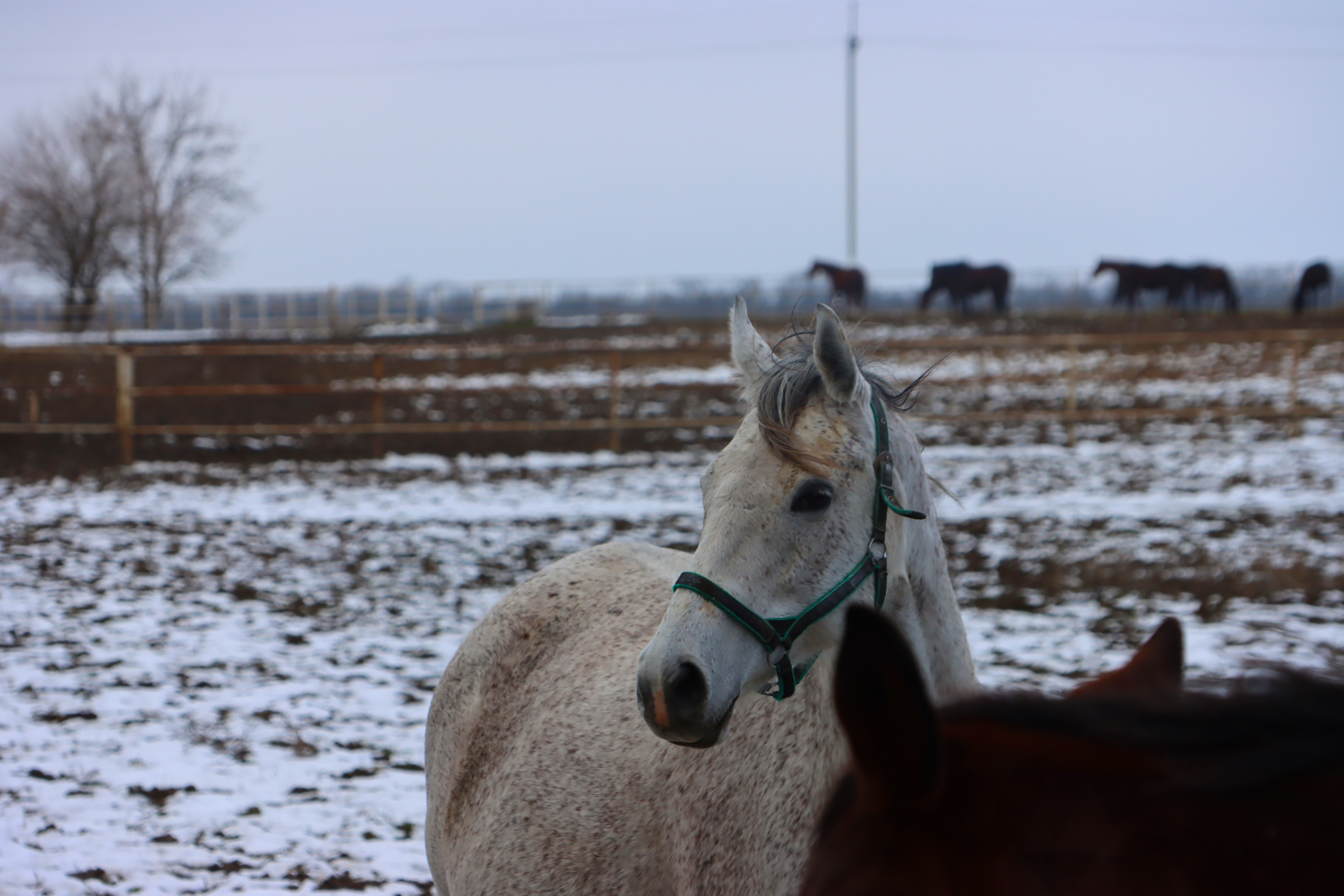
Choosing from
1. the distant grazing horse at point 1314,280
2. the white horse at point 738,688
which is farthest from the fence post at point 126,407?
the distant grazing horse at point 1314,280

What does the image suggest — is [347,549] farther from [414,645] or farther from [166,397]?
[166,397]

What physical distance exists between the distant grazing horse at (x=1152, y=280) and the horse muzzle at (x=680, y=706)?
99.6 feet

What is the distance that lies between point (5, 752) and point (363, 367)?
43.7 feet

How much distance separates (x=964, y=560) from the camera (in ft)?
21.7

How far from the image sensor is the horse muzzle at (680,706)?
4.60 ft

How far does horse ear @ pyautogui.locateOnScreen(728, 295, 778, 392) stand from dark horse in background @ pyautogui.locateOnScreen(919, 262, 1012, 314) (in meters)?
26.7

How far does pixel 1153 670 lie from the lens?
882 mm

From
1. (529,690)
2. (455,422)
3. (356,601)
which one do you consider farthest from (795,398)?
(455,422)


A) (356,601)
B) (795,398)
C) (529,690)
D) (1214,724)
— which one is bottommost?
(356,601)

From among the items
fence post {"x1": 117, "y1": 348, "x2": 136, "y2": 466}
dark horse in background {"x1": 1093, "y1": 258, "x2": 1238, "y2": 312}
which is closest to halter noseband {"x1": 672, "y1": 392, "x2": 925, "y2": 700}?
fence post {"x1": 117, "y1": 348, "x2": 136, "y2": 466}

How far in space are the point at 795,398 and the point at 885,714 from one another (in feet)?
3.81

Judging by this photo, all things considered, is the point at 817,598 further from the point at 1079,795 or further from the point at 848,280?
the point at 848,280

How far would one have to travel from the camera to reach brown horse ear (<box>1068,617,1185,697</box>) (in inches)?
33.2

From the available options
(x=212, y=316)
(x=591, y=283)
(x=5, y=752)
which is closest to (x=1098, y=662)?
(x=5, y=752)
